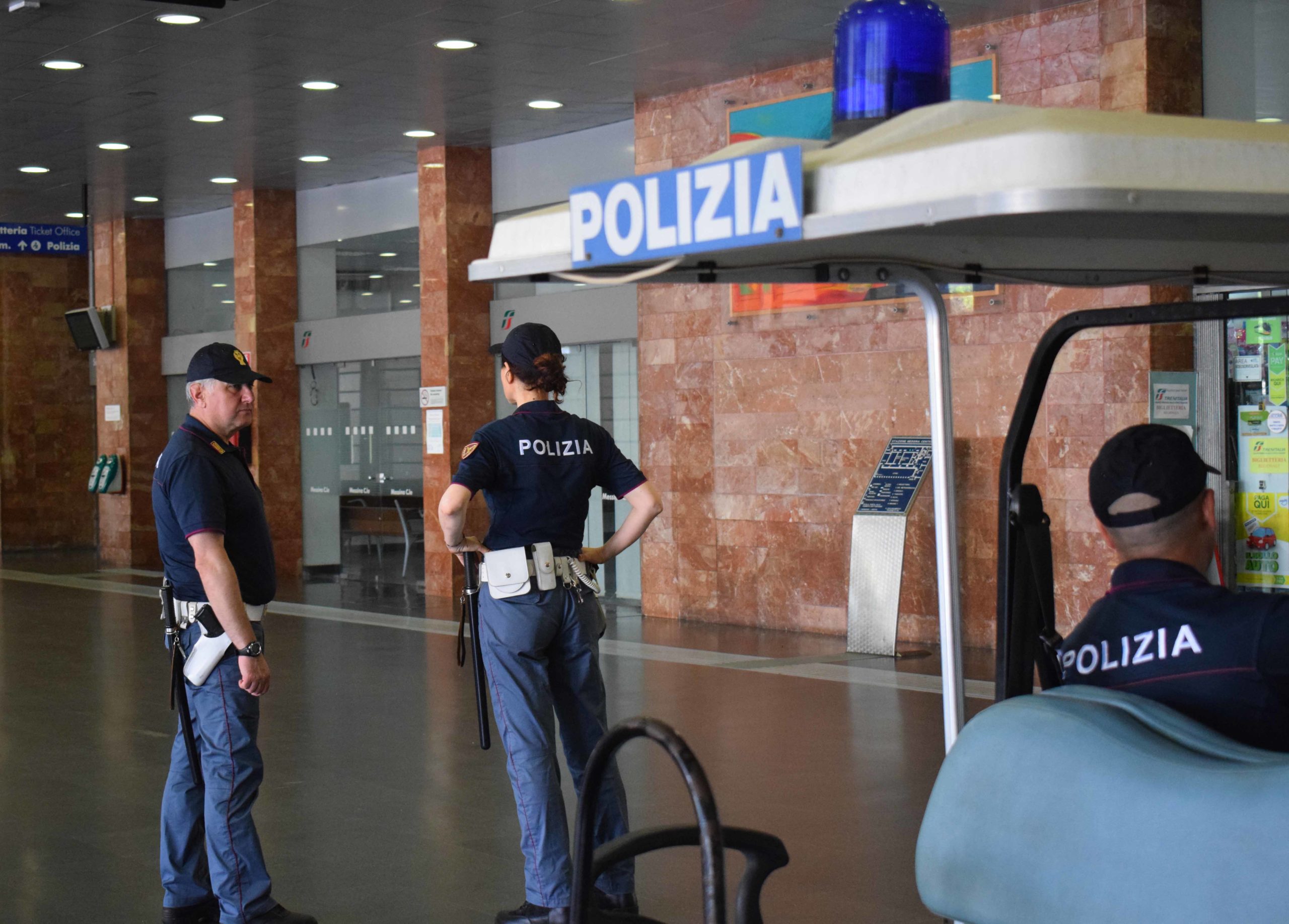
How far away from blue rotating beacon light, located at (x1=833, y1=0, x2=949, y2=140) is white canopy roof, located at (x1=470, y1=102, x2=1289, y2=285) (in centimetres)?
24

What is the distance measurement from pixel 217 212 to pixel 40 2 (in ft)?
31.6

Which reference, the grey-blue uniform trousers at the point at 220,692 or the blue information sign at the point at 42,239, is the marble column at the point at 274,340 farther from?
the grey-blue uniform trousers at the point at 220,692

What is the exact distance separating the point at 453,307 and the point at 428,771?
8.57 metres

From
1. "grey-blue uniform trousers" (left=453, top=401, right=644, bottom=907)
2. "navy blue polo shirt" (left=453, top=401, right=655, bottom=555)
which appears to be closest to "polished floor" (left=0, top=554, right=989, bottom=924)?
"grey-blue uniform trousers" (left=453, top=401, right=644, bottom=907)

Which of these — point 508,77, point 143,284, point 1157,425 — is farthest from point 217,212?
point 1157,425

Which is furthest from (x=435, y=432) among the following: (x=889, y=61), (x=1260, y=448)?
(x=889, y=61)

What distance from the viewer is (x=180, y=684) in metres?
4.76

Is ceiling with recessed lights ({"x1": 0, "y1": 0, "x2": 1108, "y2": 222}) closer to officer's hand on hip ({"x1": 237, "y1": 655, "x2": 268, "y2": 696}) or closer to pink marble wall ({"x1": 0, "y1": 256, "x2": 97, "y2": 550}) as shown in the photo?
officer's hand on hip ({"x1": 237, "y1": 655, "x2": 268, "y2": 696})

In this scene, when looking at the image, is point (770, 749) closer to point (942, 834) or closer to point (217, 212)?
point (942, 834)

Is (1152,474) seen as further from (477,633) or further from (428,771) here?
(428,771)

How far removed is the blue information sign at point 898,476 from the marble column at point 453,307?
5068 mm

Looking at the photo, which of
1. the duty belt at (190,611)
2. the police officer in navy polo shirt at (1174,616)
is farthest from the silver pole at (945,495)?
the duty belt at (190,611)

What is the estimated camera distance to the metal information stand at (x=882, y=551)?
35.1 feet

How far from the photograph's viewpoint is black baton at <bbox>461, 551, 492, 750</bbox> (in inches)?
192
